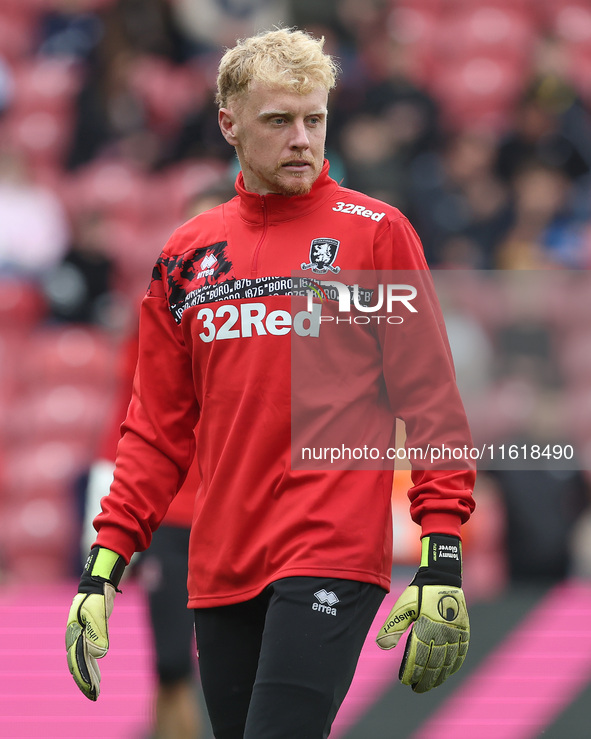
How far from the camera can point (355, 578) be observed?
9.73ft

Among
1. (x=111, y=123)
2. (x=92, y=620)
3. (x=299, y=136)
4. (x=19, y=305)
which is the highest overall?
(x=111, y=123)

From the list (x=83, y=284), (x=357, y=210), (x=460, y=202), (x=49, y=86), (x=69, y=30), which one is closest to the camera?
(x=357, y=210)

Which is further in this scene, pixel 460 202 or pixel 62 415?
pixel 460 202

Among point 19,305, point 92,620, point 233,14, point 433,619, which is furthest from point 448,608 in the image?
point 233,14

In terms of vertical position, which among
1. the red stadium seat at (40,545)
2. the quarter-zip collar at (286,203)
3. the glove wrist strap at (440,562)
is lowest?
the glove wrist strap at (440,562)

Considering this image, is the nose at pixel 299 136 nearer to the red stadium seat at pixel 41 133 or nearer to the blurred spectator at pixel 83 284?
the blurred spectator at pixel 83 284

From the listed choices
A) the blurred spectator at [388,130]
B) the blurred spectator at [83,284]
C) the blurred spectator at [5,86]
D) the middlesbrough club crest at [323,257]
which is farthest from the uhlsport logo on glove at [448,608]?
the blurred spectator at [5,86]

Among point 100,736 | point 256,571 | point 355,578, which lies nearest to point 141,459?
point 256,571

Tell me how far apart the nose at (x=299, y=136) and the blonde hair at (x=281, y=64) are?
75 millimetres

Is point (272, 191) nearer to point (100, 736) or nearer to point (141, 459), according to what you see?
point (141, 459)

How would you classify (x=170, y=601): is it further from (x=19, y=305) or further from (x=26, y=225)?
(x=26, y=225)

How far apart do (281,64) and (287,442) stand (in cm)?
90

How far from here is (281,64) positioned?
313cm

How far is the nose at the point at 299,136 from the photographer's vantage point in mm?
3127
